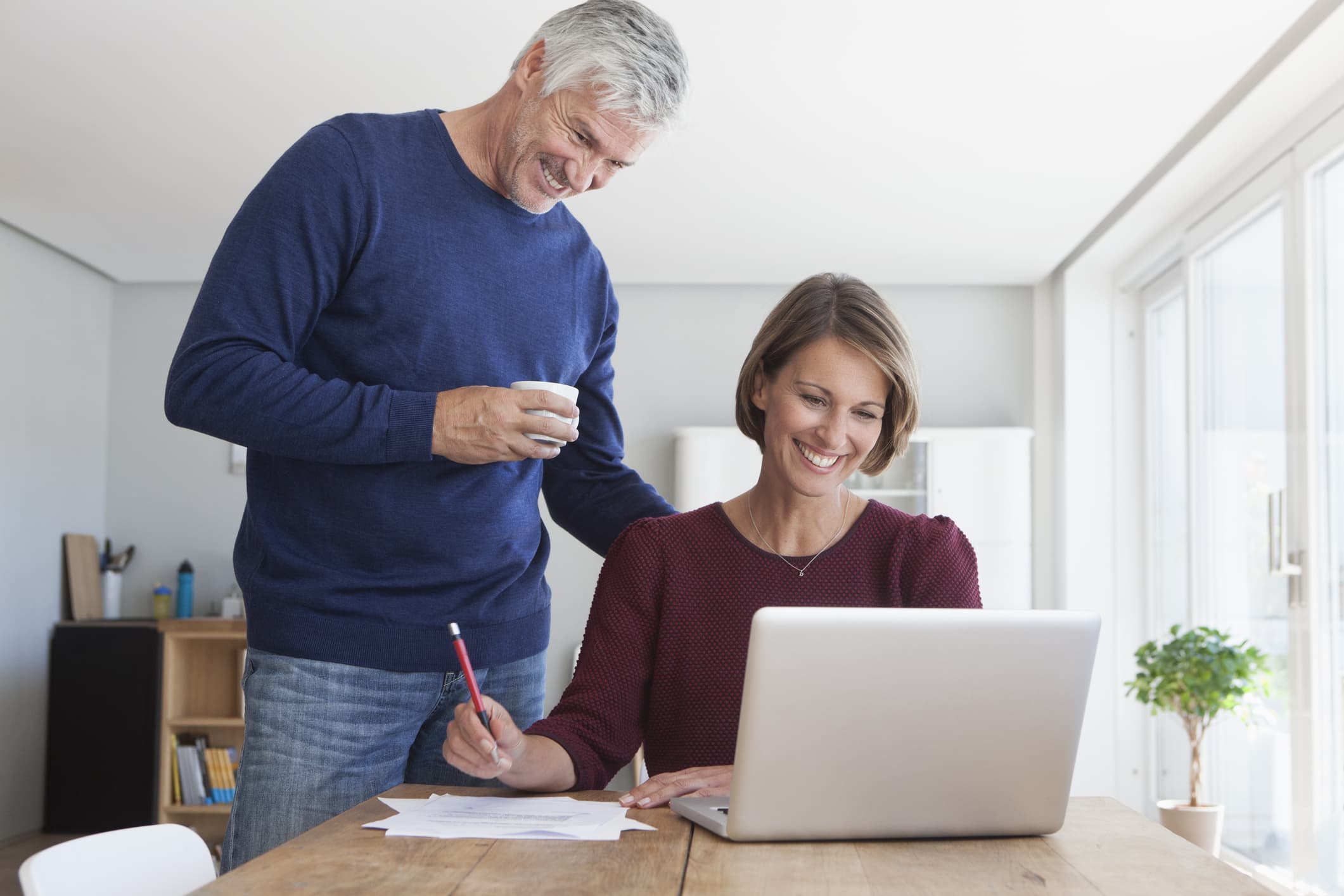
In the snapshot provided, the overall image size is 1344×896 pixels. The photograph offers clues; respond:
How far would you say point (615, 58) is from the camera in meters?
1.50

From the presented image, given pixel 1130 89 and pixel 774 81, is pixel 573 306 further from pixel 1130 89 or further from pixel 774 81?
pixel 1130 89

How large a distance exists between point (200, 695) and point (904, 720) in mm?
5188

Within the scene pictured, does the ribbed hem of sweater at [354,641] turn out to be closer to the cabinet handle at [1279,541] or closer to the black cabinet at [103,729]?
the cabinet handle at [1279,541]

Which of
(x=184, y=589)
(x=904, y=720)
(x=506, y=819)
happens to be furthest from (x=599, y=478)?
(x=184, y=589)

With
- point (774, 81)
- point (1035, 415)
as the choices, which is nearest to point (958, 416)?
point (1035, 415)

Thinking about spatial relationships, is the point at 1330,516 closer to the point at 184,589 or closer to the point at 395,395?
the point at 395,395

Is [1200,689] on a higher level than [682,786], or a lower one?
lower

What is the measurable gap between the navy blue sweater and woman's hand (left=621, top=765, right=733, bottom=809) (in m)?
0.36

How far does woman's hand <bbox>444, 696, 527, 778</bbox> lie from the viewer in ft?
4.07

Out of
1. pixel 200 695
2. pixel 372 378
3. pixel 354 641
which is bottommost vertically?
pixel 200 695

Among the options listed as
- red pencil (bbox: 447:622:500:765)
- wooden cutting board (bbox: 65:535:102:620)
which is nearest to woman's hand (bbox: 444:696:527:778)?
red pencil (bbox: 447:622:500:765)

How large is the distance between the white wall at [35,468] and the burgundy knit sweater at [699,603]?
4395 millimetres

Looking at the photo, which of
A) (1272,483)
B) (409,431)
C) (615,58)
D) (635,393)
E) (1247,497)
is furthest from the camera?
(635,393)

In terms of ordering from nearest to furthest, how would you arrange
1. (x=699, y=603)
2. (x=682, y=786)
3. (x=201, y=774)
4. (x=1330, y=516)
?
(x=682, y=786) → (x=699, y=603) → (x=1330, y=516) → (x=201, y=774)
